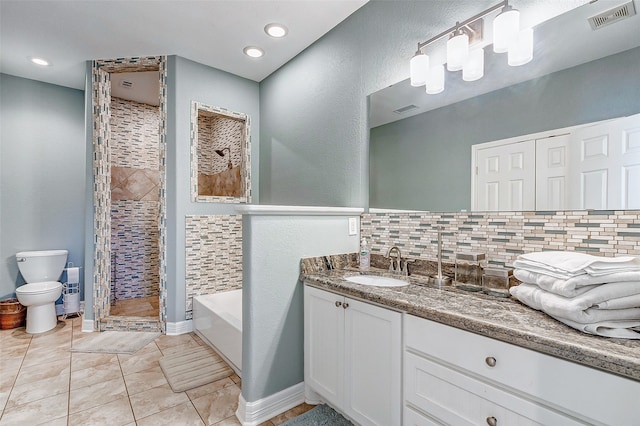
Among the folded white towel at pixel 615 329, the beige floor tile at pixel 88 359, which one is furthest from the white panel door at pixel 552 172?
the beige floor tile at pixel 88 359

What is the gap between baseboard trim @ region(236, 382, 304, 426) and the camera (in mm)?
1669

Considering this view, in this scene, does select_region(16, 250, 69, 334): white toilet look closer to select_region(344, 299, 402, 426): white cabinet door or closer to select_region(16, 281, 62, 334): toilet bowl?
select_region(16, 281, 62, 334): toilet bowl

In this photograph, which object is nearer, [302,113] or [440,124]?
[440,124]

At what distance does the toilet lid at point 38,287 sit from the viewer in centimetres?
278

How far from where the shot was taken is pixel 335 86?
2.42 metres

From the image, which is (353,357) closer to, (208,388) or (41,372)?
(208,388)

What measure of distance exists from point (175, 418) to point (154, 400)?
0.26m

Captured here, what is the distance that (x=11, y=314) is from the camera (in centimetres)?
295

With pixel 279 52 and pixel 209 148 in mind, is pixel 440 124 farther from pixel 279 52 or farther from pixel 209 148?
pixel 209 148

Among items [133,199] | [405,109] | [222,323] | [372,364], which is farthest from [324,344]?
[133,199]

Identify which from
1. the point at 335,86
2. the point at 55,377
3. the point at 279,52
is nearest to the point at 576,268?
the point at 335,86

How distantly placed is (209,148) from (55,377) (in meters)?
2.27

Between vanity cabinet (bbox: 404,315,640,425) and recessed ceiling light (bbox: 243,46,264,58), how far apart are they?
2.70 m

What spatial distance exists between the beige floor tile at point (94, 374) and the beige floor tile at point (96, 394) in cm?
6
